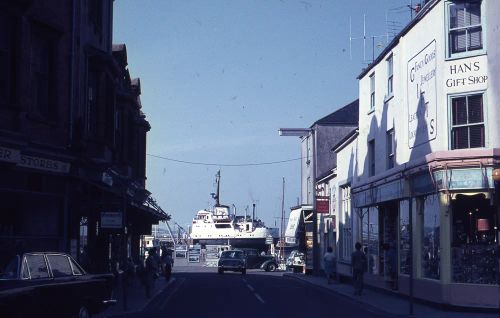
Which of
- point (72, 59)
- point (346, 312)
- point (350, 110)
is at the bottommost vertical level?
point (346, 312)

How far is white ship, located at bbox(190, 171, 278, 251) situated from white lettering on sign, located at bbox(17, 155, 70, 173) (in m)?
61.0

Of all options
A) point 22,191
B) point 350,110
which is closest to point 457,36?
point 22,191

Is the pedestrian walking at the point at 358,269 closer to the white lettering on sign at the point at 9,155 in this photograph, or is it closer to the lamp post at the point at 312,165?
the white lettering on sign at the point at 9,155

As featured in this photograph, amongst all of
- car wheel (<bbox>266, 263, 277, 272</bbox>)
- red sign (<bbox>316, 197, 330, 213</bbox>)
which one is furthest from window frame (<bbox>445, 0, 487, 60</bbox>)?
car wheel (<bbox>266, 263, 277, 272</bbox>)

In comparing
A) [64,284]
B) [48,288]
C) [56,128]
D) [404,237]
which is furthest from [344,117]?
[48,288]

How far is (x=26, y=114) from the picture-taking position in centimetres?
1972

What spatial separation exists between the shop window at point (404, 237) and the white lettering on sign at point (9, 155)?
47.8 feet

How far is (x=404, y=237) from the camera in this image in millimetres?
28750

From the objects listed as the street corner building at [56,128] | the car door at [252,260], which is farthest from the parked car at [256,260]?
the street corner building at [56,128]

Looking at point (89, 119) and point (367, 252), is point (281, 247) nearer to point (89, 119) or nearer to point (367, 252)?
point (367, 252)

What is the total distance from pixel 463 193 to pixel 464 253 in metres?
1.75

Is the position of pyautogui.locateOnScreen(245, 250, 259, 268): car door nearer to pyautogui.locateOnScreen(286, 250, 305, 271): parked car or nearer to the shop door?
pyautogui.locateOnScreen(286, 250, 305, 271): parked car

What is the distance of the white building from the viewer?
22.8m

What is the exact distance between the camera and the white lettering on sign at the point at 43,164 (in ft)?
62.9
